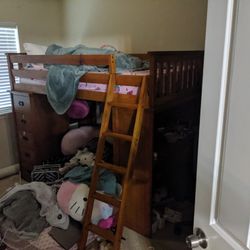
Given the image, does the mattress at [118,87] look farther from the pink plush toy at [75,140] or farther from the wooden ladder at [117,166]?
the pink plush toy at [75,140]

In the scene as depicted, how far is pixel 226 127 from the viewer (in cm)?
70

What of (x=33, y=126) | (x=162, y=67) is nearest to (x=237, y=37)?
(x=162, y=67)

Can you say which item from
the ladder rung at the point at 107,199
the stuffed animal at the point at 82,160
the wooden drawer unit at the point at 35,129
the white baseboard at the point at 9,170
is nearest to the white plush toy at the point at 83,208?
the ladder rung at the point at 107,199

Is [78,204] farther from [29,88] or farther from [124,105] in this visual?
[29,88]

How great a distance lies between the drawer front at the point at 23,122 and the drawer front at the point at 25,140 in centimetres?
5

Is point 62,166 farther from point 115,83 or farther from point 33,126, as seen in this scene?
point 115,83

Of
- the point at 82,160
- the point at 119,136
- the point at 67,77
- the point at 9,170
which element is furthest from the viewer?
the point at 9,170

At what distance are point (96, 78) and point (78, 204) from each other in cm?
106

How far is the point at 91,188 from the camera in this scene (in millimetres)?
2031

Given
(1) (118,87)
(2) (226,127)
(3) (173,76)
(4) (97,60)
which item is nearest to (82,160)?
(1) (118,87)

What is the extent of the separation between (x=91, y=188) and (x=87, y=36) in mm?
2310

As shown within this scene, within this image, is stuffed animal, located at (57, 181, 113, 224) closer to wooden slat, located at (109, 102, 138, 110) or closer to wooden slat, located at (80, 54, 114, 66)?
wooden slat, located at (109, 102, 138, 110)

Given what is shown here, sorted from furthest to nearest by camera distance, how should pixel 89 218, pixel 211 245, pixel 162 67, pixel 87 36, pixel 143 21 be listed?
1. pixel 87 36
2. pixel 143 21
3. pixel 89 218
4. pixel 162 67
5. pixel 211 245

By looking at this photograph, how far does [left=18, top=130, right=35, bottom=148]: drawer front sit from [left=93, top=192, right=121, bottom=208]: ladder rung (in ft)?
4.26
